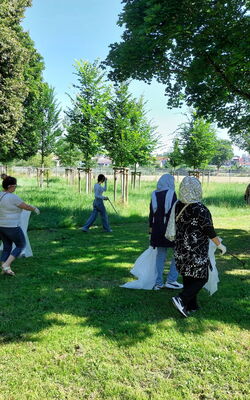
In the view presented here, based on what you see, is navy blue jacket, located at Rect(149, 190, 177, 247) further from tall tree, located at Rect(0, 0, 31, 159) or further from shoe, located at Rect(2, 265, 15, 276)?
tall tree, located at Rect(0, 0, 31, 159)

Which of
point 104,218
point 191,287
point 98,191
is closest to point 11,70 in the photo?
point 98,191

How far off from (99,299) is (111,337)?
115 cm

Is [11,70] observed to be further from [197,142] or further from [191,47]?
[191,47]

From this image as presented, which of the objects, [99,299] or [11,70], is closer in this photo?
[99,299]

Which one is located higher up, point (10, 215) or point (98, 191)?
point (98, 191)

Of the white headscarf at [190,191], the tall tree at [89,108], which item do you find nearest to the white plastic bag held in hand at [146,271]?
the white headscarf at [190,191]

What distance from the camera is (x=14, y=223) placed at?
18.8 feet

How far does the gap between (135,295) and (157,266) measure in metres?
0.60

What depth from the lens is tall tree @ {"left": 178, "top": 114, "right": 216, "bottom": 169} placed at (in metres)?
23.5

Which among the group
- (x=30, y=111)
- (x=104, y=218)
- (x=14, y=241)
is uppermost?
(x=30, y=111)

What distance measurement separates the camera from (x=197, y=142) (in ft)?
77.3

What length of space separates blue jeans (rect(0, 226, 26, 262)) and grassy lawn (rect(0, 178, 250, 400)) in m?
0.42

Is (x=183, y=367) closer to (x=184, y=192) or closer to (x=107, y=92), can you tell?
(x=184, y=192)

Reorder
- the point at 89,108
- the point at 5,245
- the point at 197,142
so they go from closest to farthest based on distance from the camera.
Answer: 1. the point at 5,245
2. the point at 89,108
3. the point at 197,142
